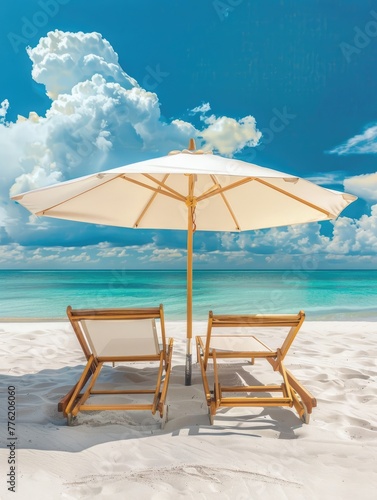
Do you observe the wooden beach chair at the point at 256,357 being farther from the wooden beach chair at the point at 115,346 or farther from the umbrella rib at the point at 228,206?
the umbrella rib at the point at 228,206

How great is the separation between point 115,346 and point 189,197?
4.73ft

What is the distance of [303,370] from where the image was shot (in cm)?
406

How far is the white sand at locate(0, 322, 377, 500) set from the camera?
1.95 metres

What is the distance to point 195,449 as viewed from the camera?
2344 mm

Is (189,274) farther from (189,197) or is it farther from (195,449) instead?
(195,449)

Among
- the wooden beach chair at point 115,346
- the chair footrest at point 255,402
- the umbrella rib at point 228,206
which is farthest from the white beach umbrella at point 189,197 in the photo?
the chair footrest at point 255,402

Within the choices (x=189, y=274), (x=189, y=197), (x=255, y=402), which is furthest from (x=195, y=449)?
(x=189, y=197)

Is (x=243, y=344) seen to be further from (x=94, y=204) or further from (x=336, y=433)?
(x=94, y=204)

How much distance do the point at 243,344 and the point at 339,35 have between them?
30001 millimetres

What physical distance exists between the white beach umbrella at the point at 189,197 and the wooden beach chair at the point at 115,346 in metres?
0.47

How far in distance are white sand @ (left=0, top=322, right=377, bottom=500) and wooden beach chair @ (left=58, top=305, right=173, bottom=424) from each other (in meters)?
0.15

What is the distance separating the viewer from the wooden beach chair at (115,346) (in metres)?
2.75

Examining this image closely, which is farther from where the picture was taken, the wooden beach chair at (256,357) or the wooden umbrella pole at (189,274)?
the wooden umbrella pole at (189,274)

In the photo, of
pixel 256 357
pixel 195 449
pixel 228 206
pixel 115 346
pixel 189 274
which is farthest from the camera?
pixel 228 206
